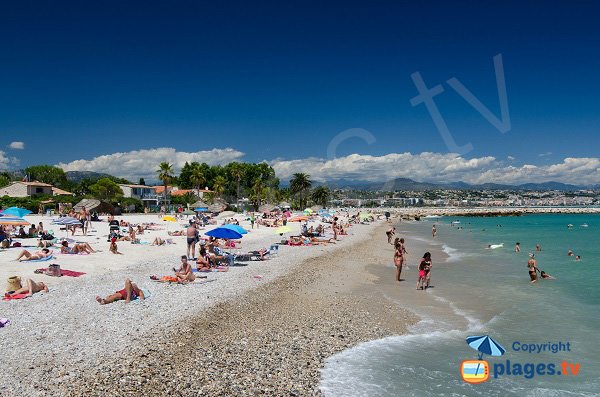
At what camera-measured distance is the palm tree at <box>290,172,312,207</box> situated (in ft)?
321

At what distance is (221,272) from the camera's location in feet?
54.2

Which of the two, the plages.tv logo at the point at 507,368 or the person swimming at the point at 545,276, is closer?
the plages.tv logo at the point at 507,368

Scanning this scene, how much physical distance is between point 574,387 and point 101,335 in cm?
855

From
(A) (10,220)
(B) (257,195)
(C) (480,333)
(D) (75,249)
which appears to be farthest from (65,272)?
(B) (257,195)

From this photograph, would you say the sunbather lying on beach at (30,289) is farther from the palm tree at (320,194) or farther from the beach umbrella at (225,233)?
the palm tree at (320,194)

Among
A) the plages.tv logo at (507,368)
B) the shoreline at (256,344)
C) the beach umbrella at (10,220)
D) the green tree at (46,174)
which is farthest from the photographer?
the green tree at (46,174)

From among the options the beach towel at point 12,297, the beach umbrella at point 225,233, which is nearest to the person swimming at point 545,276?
the beach umbrella at point 225,233

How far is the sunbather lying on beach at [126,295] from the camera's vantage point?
10.8m

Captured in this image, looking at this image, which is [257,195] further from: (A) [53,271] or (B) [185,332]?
(B) [185,332]

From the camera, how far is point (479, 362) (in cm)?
856

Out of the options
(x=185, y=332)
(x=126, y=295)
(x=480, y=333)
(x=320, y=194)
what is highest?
(x=320, y=194)

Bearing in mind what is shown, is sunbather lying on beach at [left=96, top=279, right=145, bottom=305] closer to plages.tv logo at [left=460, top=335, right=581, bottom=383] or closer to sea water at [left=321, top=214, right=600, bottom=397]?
sea water at [left=321, top=214, right=600, bottom=397]

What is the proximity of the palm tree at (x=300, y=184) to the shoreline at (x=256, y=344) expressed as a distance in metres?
83.2

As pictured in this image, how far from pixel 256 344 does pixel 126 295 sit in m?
4.22
